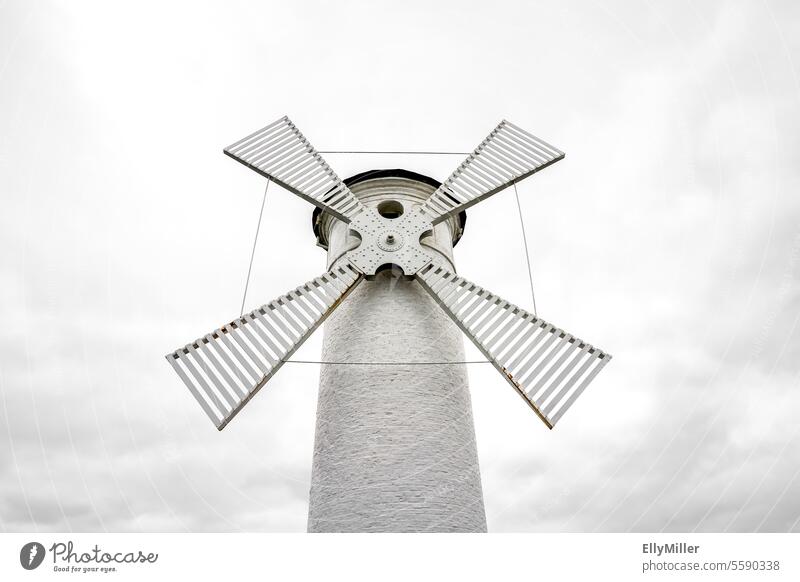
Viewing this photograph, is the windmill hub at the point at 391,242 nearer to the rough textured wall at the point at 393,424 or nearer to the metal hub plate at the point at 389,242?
the metal hub plate at the point at 389,242

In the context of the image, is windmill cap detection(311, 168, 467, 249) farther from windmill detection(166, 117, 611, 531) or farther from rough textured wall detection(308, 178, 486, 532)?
rough textured wall detection(308, 178, 486, 532)

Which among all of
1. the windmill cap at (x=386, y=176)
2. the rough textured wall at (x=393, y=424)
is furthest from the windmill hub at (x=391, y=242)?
the windmill cap at (x=386, y=176)

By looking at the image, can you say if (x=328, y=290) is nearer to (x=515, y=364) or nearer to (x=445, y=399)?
(x=445, y=399)

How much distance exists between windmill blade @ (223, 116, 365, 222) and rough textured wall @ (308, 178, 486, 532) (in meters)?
1.19

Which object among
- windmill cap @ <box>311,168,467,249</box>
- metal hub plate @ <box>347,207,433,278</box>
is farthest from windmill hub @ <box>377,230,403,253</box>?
windmill cap @ <box>311,168,467,249</box>

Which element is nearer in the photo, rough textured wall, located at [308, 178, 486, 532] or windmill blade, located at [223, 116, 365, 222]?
rough textured wall, located at [308, 178, 486, 532]

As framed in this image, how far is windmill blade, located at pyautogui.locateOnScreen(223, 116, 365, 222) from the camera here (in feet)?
21.1

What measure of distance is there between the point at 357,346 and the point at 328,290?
2.41 ft

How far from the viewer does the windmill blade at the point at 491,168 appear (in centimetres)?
638

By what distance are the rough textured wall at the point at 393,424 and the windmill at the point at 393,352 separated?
1 centimetres

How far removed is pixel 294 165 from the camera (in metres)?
6.90

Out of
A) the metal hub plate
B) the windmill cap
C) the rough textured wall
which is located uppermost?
the windmill cap

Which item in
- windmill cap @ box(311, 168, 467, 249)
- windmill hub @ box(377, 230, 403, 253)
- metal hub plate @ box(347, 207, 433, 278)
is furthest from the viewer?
windmill cap @ box(311, 168, 467, 249)
